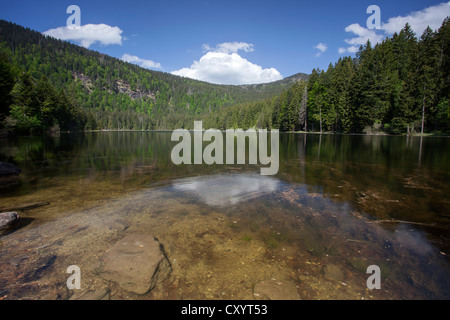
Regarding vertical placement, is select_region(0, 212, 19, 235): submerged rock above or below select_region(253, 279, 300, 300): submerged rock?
above

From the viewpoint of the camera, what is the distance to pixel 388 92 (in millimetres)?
43938

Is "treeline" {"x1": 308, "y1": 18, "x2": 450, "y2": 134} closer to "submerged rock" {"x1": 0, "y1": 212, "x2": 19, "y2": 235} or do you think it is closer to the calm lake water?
the calm lake water

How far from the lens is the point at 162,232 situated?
513 cm

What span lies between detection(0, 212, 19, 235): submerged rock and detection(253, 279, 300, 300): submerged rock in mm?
6194

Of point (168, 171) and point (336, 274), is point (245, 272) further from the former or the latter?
point (168, 171)

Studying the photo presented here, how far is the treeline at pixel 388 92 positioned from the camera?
38875 mm

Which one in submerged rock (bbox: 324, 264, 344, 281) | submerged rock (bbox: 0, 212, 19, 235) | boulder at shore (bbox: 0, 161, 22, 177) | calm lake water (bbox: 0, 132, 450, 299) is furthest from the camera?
boulder at shore (bbox: 0, 161, 22, 177)

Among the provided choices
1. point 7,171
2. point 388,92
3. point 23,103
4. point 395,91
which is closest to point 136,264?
point 7,171

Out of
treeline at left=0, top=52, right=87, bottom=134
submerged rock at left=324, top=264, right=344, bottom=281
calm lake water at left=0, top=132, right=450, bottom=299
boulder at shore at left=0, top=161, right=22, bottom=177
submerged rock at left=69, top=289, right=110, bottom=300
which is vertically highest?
treeline at left=0, top=52, right=87, bottom=134

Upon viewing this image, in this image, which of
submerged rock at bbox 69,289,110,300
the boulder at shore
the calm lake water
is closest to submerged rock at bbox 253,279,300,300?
the calm lake water

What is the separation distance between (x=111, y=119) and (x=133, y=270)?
186875 millimetres

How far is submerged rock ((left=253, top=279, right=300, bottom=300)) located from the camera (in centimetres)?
324
